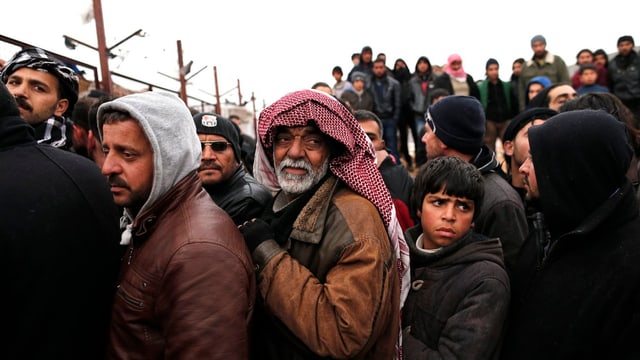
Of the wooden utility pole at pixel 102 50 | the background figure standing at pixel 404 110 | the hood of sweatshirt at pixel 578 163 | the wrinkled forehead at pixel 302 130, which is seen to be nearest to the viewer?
the hood of sweatshirt at pixel 578 163

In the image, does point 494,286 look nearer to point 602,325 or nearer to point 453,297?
point 453,297

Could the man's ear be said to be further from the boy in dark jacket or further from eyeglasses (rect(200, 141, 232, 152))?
eyeglasses (rect(200, 141, 232, 152))

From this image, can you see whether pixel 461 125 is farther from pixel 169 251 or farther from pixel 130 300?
pixel 130 300

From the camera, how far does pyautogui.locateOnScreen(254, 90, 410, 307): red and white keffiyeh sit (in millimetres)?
1836

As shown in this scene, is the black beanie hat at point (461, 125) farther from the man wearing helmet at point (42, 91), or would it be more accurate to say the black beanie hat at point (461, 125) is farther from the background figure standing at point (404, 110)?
the background figure standing at point (404, 110)

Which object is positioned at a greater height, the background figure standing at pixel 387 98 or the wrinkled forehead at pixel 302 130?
the background figure standing at pixel 387 98

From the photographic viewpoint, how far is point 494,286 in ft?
6.09

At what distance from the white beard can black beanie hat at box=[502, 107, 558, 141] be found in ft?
6.69

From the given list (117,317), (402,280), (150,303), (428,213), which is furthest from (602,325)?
(117,317)

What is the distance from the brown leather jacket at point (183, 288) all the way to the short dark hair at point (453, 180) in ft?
3.75

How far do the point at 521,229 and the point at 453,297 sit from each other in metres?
0.82

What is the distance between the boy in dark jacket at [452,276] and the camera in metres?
1.82

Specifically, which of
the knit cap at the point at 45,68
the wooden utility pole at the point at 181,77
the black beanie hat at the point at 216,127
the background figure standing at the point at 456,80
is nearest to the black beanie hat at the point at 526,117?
the black beanie hat at the point at 216,127

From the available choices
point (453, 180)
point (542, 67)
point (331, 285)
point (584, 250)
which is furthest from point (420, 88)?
point (331, 285)
